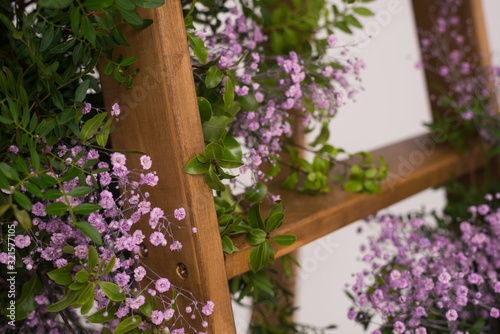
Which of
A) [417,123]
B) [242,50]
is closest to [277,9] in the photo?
[242,50]

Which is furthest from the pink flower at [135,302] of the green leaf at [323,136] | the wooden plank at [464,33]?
the wooden plank at [464,33]

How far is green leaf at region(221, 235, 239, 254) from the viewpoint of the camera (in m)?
0.68

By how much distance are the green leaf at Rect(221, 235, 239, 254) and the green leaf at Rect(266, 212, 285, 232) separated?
6 centimetres

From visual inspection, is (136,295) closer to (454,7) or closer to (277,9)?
(277,9)

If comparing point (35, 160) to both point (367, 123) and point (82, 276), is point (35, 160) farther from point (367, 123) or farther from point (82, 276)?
point (367, 123)

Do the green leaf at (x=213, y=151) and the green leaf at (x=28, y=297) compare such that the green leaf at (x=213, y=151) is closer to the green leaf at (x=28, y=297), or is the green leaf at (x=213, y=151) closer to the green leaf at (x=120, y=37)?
the green leaf at (x=120, y=37)

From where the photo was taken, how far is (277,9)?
3.30 feet

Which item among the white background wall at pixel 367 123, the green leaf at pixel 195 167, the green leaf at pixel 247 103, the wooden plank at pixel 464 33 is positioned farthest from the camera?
the white background wall at pixel 367 123

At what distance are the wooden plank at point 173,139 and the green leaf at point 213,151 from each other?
2cm

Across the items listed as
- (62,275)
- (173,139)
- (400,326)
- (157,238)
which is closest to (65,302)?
(62,275)

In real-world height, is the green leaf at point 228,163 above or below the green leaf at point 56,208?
below

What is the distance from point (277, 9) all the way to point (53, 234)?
62 cm

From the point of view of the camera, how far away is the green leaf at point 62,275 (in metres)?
0.61

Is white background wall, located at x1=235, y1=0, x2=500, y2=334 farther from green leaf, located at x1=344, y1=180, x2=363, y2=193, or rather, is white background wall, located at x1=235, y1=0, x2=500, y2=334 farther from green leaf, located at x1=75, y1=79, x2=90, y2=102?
green leaf, located at x1=75, y1=79, x2=90, y2=102
